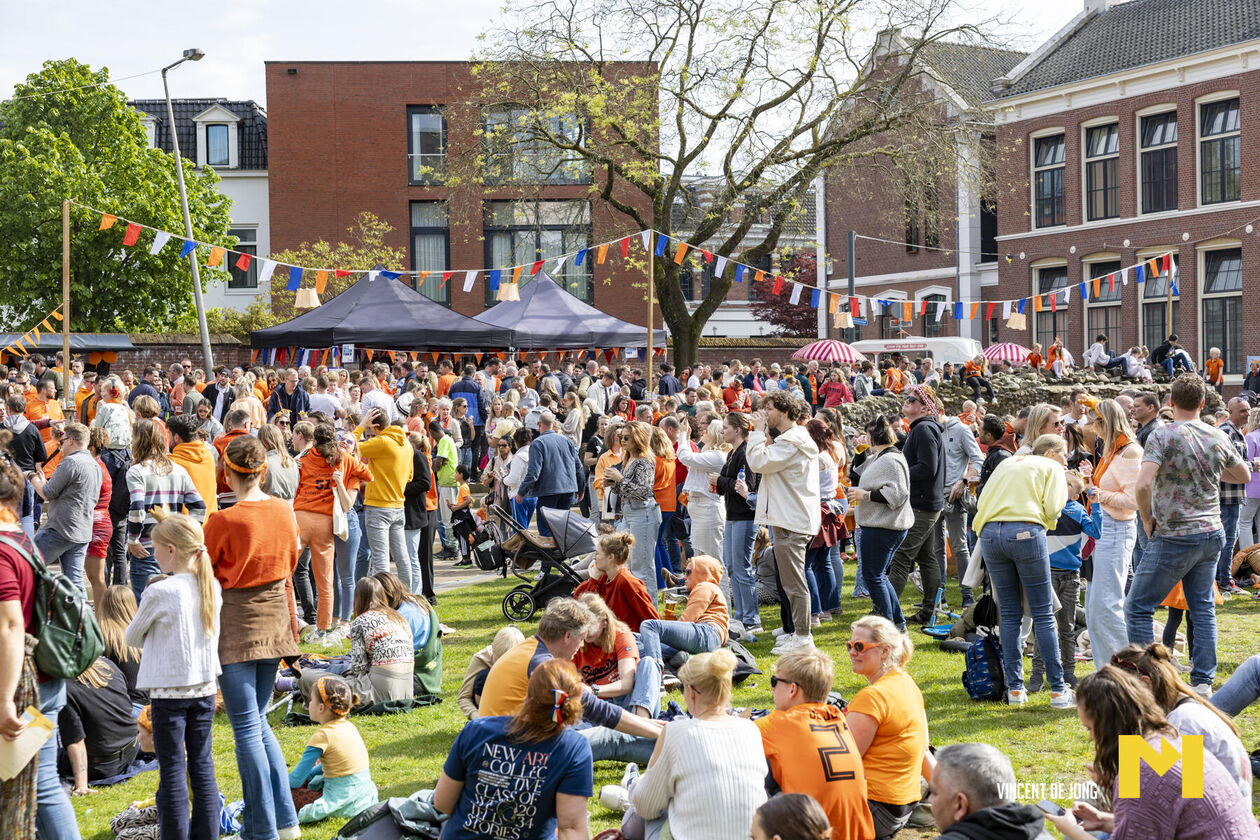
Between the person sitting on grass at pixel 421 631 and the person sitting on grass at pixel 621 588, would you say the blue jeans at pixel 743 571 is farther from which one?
the person sitting on grass at pixel 421 631

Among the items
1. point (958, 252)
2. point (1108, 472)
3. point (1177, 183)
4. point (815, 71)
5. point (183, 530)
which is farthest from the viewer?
point (958, 252)

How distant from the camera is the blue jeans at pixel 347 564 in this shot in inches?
364

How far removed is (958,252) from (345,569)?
3316cm

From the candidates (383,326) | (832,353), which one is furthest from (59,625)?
(832,353)

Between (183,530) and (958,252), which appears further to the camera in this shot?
(958,252)

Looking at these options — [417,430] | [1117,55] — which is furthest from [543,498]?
[1117,55]

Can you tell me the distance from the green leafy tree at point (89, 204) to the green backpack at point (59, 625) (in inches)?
1231

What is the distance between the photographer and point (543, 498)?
441 inches

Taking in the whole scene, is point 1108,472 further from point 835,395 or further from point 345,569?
point 835,395

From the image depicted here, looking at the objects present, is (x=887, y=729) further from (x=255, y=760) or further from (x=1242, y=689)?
(x=255, y=760)

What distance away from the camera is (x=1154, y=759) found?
136 inches

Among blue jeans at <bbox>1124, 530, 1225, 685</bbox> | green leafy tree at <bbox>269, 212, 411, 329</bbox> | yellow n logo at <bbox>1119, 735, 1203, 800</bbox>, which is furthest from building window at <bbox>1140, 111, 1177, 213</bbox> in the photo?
yellow n logo at <bbox>1119, 735, 1203, 800</bbox>

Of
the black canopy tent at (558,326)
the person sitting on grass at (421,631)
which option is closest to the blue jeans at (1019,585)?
the person sitting on grass at (421,631)

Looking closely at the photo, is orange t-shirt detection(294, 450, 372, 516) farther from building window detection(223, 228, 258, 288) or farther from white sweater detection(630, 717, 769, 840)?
building window detection(223, 228, 258, 288)
